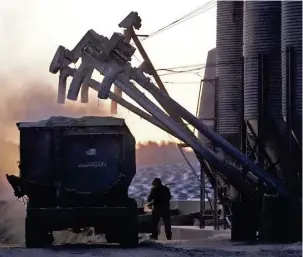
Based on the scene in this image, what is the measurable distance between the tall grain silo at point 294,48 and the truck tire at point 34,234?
7.01m

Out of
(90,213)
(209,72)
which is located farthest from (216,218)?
(90,213)

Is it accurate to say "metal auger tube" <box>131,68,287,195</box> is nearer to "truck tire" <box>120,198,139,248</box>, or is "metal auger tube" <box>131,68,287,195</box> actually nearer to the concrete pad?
the concrete pad

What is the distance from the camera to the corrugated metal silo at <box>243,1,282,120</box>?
25.8 m

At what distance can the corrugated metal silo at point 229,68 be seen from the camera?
29484 millimetres

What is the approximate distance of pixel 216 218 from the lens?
31016 mm

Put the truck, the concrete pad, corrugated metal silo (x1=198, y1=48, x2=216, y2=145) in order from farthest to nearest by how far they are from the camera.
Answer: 1. corrugated metal silo (x1=198, y1=48, x2=216, y2=145)
2. the concrete pad
3. the truck

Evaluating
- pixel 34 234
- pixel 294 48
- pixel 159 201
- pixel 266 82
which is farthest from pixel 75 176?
pixel 294 48

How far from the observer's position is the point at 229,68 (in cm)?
2953

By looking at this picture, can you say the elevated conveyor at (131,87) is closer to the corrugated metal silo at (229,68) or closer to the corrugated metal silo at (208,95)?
the corrugated metal silo at (229,68)

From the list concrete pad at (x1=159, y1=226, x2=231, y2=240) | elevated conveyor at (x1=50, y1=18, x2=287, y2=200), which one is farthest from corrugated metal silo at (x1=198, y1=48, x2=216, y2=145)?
elevated conveyor at (x1=50, y1=18, x2=287, y2=200)

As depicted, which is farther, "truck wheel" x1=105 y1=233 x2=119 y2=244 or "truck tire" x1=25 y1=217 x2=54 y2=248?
"truck wheel" x1=105 y1=233 x2=119 y2=244

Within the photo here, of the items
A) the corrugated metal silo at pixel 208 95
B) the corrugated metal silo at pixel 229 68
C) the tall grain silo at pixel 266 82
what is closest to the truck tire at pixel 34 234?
the tall grain silo at pixel 266 82

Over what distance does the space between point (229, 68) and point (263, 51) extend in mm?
3624

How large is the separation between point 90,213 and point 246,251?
143 inches
